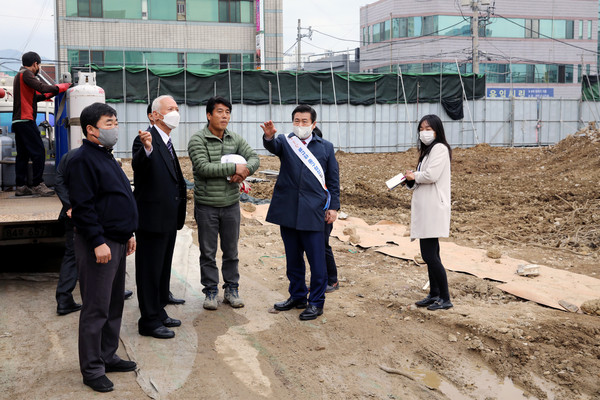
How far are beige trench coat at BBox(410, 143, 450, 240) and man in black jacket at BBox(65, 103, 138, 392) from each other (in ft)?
8.91

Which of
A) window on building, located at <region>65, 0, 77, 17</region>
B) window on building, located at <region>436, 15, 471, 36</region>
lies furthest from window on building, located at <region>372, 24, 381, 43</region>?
window on building, located at <region>65, 0, 77, 17</region>

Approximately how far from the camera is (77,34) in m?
29.7

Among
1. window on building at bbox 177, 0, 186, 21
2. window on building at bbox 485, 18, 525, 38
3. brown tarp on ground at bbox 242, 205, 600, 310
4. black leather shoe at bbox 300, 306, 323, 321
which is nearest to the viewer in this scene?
black leather shoe at bbox 300, 306, 323, 321

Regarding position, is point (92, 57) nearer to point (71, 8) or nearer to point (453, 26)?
point (71, 8)

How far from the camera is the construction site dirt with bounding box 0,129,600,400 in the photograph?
4.39 metres

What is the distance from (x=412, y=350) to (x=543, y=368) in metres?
0.98

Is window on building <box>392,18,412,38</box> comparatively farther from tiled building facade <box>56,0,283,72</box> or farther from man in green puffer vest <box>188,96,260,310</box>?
man in green puffer vest <box>188,96,260,310</box>

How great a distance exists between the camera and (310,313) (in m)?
5.78

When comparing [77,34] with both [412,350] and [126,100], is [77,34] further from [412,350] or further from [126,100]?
[412,350]

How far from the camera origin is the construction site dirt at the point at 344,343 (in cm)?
439

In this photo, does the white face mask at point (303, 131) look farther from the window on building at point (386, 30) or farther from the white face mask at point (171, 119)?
the window on building at point (386, 30)

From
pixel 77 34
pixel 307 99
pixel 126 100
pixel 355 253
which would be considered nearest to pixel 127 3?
pixel 77 34

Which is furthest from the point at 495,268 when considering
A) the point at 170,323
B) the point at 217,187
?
the point at 170,323

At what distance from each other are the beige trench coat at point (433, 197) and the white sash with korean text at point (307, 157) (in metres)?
0.88
